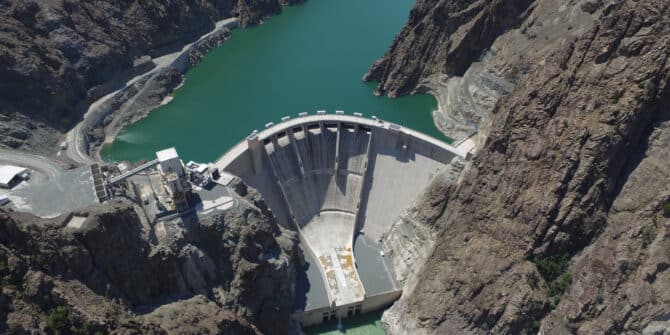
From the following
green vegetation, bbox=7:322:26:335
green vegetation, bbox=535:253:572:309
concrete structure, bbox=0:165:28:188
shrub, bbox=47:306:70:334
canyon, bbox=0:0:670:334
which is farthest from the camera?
concrete structure, bbox=0:165:28:188

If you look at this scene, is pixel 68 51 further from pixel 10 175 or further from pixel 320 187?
Answer: pixel 320 187

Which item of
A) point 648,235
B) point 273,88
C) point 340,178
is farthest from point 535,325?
point 273,88

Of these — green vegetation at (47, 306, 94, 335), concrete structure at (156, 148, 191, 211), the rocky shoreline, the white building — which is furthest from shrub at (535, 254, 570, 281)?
the rocky shoreline

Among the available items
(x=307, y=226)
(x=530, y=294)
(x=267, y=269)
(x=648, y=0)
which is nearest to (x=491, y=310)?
(x=530, y=294)

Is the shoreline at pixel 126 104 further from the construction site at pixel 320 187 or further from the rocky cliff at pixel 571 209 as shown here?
the rocky cliff at pixel 571 209

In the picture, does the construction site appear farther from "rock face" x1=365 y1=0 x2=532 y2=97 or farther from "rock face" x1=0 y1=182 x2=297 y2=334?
"rock face" x1=365 y1=0 x2=532 y2=97
